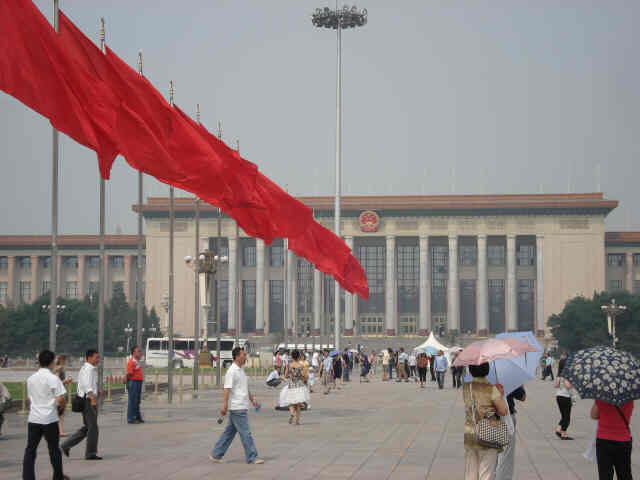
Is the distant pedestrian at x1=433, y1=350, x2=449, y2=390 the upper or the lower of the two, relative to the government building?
Answer: lower

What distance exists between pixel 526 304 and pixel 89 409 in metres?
108

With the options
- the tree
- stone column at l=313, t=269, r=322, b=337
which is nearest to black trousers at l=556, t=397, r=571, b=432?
the tree

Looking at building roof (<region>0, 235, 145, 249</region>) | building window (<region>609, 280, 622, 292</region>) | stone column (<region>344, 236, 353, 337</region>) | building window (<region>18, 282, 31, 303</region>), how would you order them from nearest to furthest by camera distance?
stone column (<region>344, 236, 353, 337</region>), building window (<region>609, 280, 622, 292</region>), building roof (<region>0, 235, 145, 249</region>), building window (<region>18, 282, 31, 303</region>)

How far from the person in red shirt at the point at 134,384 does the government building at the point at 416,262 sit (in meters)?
87.9

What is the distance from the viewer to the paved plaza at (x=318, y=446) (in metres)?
14.1

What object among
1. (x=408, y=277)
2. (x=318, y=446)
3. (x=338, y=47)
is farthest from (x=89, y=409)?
(x=408, y=277)

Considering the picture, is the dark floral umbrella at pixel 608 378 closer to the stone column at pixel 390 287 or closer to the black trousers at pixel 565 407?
the black trousers at pixel 565 407

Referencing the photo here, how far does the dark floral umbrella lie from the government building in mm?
100882

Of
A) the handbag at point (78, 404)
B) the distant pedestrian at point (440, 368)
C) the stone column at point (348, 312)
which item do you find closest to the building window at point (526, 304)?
the stone column at point (348, 312)

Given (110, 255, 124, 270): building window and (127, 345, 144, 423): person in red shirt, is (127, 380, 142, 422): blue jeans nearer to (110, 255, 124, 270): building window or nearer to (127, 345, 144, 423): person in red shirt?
(127, 345, 144, 423): person in red shirt

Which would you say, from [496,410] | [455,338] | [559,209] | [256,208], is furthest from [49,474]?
[559,209]

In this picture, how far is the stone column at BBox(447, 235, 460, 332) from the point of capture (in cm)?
11600

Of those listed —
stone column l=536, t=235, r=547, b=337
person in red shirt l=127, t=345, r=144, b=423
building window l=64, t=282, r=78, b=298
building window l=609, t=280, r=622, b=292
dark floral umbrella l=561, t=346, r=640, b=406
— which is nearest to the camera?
dark floral umbrella l=561, t=346, r=640, b=406

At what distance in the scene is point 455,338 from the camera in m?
109
